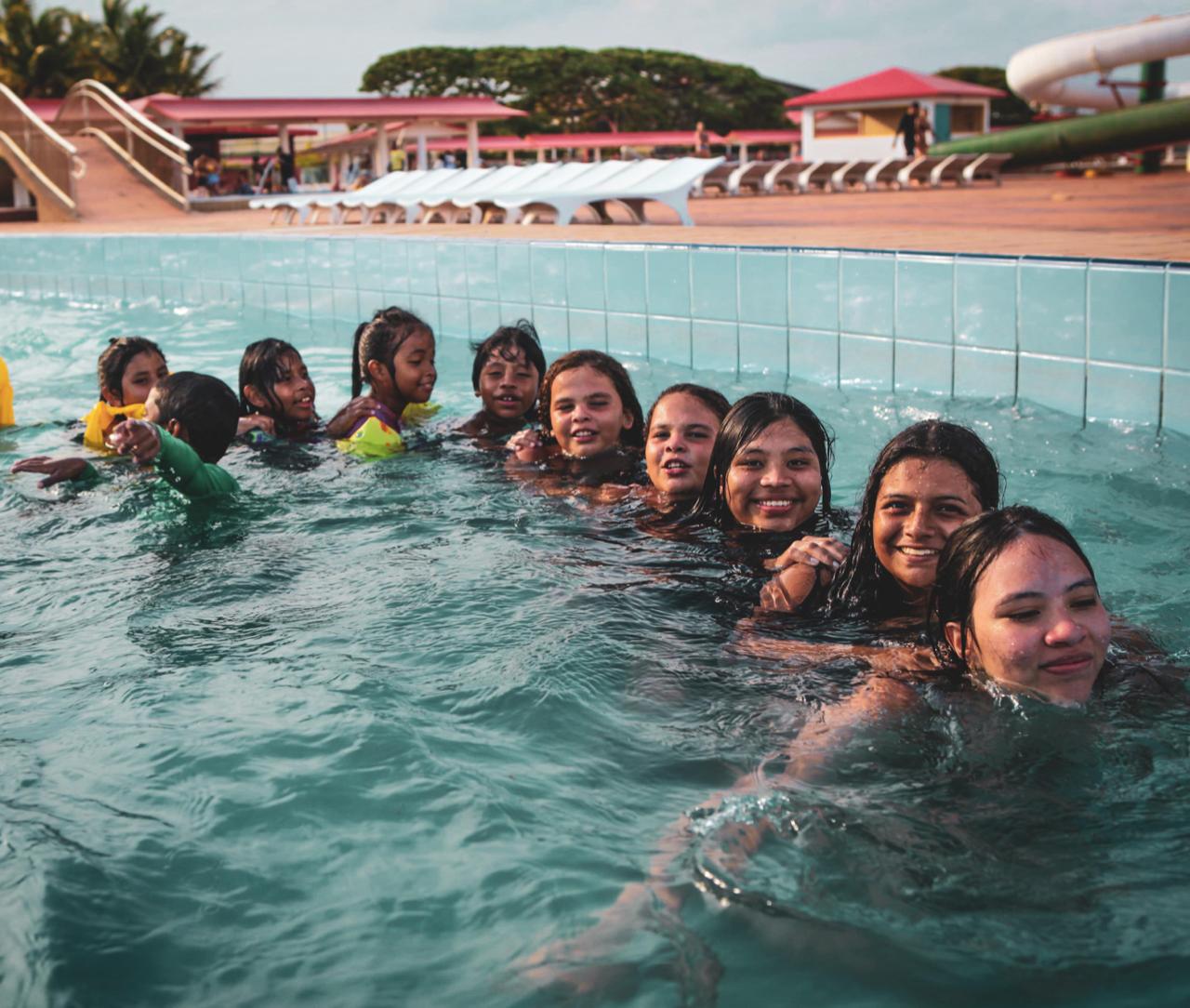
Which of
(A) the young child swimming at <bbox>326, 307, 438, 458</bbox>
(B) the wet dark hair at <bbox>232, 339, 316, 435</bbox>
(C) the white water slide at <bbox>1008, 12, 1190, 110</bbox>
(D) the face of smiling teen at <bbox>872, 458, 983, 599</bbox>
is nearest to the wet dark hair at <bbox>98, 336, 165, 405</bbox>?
(B) the wet dark hair at <bbox>232, 339, 316, 435</bbox>

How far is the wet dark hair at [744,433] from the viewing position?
3.54 metres

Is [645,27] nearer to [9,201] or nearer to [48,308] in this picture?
[9,201]

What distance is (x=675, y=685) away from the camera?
114 inches

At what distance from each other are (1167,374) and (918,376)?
1310mm

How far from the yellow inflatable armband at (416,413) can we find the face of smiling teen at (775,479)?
8.81 feet

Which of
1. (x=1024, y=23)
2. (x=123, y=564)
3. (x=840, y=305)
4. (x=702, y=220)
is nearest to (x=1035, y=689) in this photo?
(x=123, y=564)

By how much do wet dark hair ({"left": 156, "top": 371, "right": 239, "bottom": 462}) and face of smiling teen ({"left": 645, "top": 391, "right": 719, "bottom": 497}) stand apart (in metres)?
1.79

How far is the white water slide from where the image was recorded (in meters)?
18.8

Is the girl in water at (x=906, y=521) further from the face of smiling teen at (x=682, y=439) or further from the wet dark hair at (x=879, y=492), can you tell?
the face of smiling teen at (x=682, y=439)

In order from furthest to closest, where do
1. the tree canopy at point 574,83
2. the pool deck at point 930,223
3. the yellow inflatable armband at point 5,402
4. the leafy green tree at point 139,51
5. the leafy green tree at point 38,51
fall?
the tree canopy at point 574,83, the leafy green tree at point 139,51, the leafy green tree at point 38,51, the pool deck at point 930,223, the yellow inflatable armband at point 5,402

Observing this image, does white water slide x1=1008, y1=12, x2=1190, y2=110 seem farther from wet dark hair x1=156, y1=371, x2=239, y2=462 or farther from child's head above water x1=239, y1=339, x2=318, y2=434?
wet dark hair x1=156, y1=371, x2=239, y2=462

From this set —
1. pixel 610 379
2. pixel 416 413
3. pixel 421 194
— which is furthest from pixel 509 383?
pixel 421 194

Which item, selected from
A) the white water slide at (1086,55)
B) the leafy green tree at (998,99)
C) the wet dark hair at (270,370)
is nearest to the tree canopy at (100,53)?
the leafy green tree at (998,99)

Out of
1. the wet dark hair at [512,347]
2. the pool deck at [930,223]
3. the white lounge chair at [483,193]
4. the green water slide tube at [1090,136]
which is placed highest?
the green water slide tube at [1090,136]
